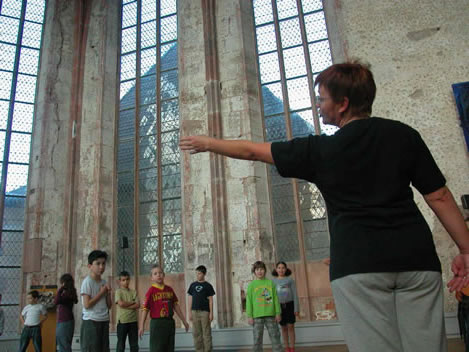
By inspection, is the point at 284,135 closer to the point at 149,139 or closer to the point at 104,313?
the point at 149,139

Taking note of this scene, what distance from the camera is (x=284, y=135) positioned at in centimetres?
1090

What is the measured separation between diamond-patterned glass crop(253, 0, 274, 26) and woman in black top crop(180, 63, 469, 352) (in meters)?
11.0

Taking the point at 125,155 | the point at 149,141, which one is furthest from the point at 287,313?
the point at 125,155

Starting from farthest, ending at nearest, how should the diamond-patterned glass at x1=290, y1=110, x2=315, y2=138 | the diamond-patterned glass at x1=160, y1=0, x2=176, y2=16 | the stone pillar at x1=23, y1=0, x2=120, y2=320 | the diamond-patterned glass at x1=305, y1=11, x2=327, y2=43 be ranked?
1. the diamond-patterned glass at x1=160, y1=0, x2=176, y2=16
2. the diamond-patterned glass at x1=305, y1=11, x2=327, y2=43
3. the stone pillar at x1=23, y1=0, x2=120, y2=320
4. the diamond-patterned glass at x1=290, y1=110, x2=315, y2=138

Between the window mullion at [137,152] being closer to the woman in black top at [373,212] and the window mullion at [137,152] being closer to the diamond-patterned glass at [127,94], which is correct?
the diamond-patterned glass at [127,94]

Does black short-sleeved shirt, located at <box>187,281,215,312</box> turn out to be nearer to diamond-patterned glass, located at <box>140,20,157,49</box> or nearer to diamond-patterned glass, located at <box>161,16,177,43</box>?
diamond-patterned glass, located at <box>161,16,177,43</box>

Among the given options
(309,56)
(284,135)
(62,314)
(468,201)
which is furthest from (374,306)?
(309,56)

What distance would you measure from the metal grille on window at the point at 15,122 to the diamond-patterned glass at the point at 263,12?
6445 millimetres

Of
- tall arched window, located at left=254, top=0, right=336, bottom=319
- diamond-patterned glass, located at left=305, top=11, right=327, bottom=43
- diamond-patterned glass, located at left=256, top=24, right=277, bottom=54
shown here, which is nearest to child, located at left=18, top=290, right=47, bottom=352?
tall arched window, located at left=254, top=0, right=336, bottom=319

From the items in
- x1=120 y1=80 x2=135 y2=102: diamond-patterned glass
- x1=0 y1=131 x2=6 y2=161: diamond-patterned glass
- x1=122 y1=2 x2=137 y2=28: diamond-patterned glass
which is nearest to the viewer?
x1=0 y1=131 x2=6 y2=161: diamond-patterned glass

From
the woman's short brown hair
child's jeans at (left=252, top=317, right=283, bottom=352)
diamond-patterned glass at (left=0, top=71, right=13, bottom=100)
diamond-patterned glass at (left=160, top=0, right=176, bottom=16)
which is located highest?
diamond-patterned glass at (left=160, top=0, right=176, bottom=16)

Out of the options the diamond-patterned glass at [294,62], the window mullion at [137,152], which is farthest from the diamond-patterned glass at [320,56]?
the window mullion at [137,152]

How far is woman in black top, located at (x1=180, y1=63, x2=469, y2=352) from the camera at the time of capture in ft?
4.16

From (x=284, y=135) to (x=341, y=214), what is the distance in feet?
31.5
